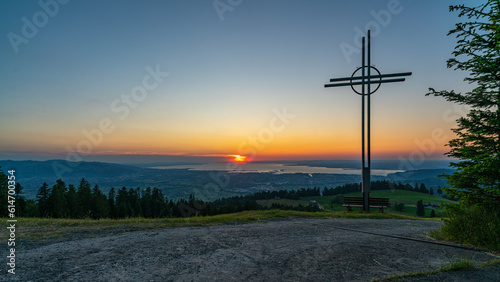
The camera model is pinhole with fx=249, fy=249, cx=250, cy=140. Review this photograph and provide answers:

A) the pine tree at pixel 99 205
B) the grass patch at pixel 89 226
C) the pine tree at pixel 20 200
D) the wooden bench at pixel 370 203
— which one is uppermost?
the grass patch at pixel 89 226

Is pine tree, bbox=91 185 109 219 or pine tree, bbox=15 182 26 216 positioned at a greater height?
pine tree, bbox=15 182 26 216

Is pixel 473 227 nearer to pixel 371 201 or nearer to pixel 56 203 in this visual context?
pixel 371 201

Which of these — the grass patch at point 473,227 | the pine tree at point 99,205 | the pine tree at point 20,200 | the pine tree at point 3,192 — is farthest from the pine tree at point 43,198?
the grass patch at point 473,227

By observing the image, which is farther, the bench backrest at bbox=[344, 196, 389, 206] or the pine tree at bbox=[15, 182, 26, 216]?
the pine tree at bbox=[15, 182, 26, 216]

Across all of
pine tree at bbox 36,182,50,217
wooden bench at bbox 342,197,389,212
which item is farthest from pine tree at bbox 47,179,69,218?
wooden bench at bbox 342,197,389,212

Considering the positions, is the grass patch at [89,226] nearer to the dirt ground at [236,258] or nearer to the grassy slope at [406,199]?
the dirt ground at [236,258]

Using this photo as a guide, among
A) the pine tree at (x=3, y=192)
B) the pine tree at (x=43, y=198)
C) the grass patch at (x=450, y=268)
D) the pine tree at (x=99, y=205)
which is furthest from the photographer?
the pine tree at (x=99, y=205)

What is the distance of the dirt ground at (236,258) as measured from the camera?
15.2 feet

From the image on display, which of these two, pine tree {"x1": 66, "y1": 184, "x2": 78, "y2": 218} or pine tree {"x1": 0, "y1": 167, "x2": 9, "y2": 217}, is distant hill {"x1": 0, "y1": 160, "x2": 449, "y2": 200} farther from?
pine tree {"x1": 0, "y1": 167, "x2": 9, "y2": 217}

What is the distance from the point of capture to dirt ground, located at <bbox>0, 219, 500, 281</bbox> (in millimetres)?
4621

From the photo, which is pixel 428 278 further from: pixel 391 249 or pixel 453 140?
pixel 453 140

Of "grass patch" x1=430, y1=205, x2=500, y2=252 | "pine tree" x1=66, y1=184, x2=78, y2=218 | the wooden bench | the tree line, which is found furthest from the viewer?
"pine tree" x1=66, y1=184, x2=78, y2=218

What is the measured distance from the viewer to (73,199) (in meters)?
34.1

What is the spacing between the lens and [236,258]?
18.5ft
